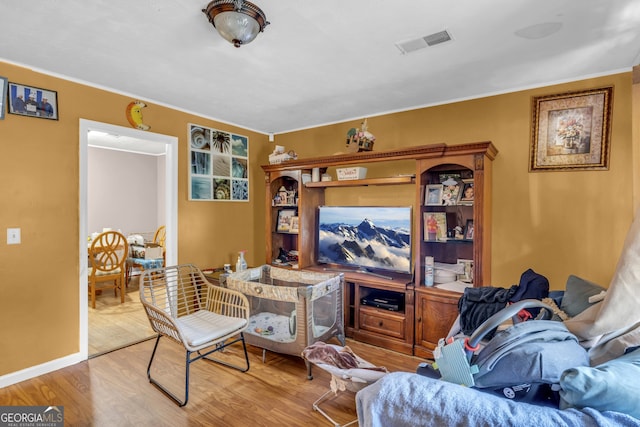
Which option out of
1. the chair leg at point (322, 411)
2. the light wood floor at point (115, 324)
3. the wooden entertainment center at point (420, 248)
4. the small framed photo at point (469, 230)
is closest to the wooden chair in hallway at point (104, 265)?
the light wood floor at point (115, 324)

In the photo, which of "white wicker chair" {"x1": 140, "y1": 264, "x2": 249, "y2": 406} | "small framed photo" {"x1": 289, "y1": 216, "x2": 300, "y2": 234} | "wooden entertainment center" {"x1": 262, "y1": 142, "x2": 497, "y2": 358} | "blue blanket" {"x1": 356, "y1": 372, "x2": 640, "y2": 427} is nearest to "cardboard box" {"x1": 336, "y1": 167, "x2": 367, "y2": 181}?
"wooden entertainment center" {"x1": 262, "y1": 142, "x2": 497, "y2": 358}

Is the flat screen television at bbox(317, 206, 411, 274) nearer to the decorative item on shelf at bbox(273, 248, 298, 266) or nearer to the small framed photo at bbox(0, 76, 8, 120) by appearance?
the decorative item on shelf at bbox(273, 248, 298, 266)

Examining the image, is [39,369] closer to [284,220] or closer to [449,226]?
[284,220]

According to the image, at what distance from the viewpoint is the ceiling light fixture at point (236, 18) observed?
164 centimetres

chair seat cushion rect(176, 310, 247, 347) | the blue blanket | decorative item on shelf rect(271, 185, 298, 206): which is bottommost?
chair seat cushion rect(176, 310, 247, 347)

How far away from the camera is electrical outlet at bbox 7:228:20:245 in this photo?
7.86ft

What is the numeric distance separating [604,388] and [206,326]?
2.30 m

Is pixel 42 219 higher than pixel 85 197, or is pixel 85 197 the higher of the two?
pixel 85 197

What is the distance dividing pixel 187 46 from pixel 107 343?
2.79m

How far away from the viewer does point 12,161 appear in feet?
7.87

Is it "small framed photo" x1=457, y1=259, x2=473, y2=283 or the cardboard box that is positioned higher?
the cardboard box

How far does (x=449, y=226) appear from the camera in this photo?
3035 mm

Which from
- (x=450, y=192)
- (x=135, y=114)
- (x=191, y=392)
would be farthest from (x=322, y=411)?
(x=135, y=114)

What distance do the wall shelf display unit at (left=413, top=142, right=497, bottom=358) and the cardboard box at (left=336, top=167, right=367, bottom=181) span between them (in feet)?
2.10
